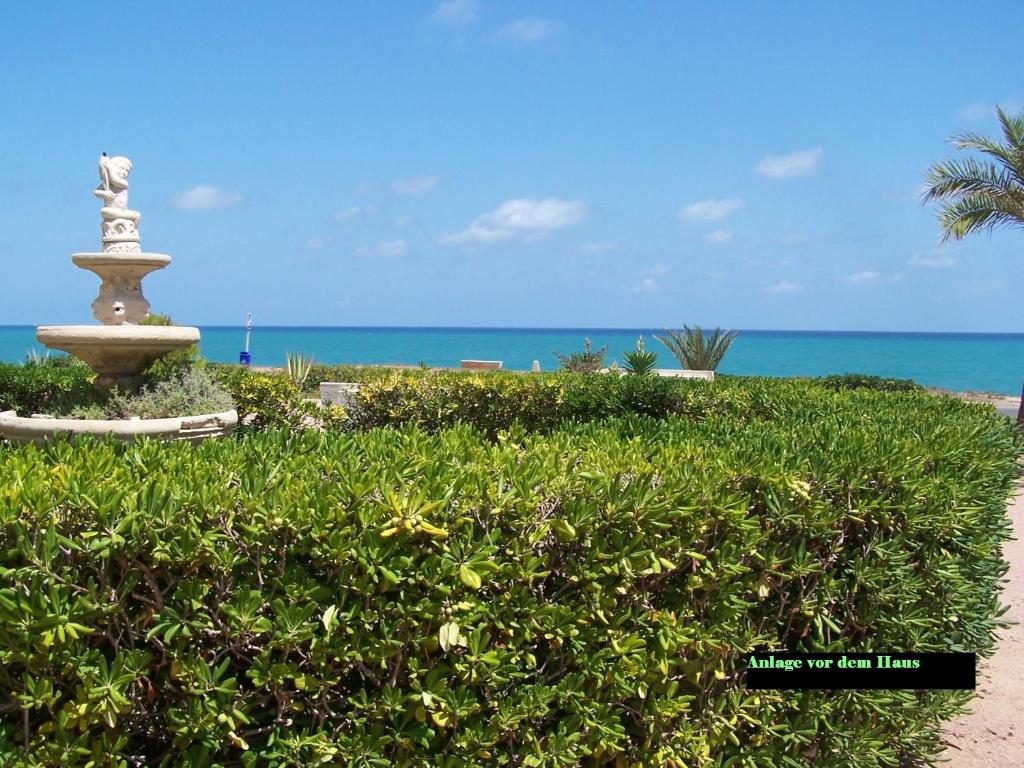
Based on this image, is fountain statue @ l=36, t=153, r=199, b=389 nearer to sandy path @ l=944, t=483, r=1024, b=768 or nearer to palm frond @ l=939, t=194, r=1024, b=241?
sandy path @ l=944, t=483, r=1024, b=768

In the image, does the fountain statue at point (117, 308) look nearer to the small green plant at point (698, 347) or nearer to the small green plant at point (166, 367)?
the small green plant at point (166, 367)

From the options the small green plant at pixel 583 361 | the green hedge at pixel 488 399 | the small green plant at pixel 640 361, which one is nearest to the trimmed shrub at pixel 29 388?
the green hedge at pixel 488 399

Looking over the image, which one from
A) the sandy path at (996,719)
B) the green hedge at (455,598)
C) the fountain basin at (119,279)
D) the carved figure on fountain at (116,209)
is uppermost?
the carved figure on fountain at (116,209)

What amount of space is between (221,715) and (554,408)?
332 inches

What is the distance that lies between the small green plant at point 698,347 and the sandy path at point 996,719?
17335 mm

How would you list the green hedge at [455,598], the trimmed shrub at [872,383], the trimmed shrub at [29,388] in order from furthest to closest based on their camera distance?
the trimmed shrub at [872,383] → the trimmed shrub at [29,388] → the green hedge at [455,598]

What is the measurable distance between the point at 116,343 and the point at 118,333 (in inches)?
4.8

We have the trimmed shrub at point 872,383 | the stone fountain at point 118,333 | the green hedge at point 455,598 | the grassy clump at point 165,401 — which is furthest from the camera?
the trimmed shrub at point 872,383

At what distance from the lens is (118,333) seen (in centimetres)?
779

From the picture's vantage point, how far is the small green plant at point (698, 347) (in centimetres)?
2311

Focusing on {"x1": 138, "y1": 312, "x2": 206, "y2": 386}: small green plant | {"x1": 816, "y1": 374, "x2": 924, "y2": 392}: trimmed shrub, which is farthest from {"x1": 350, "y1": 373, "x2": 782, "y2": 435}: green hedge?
{"x1": 816, "y1": 374, "x2": 924, "y2": 392}: trimmed shrub

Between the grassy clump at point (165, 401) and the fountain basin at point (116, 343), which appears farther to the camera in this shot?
the grassy clump at point (165, 401)

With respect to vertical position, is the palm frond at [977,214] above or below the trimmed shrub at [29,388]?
above

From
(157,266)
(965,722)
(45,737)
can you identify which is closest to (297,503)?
(45,737)
